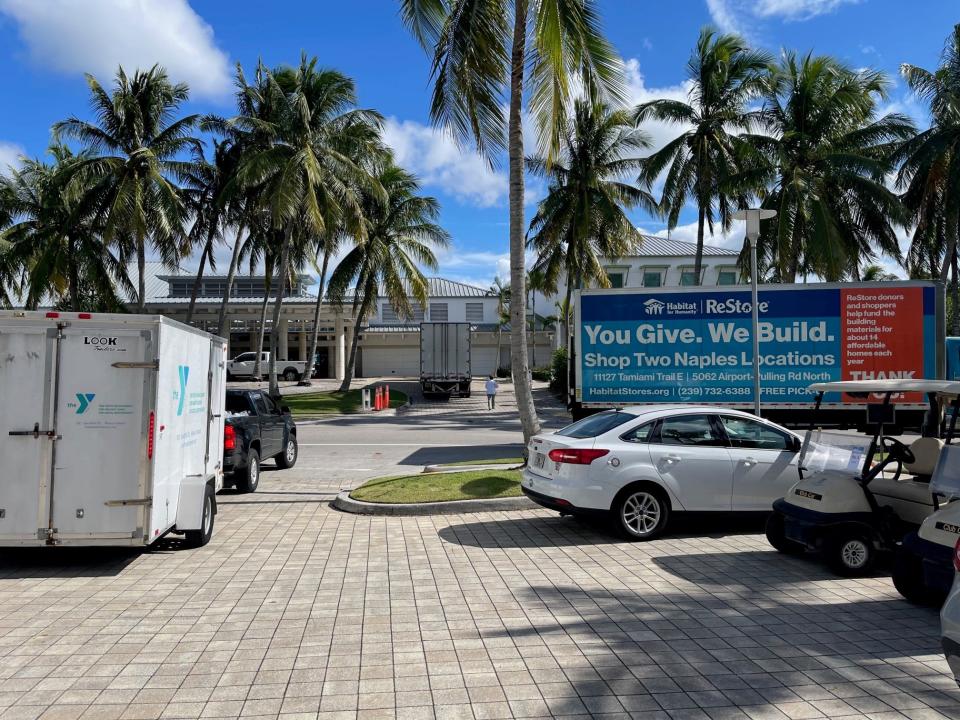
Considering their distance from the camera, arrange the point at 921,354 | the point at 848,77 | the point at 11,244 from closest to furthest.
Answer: the point at 921,354 < the point at 848,77 < the point at 11,244

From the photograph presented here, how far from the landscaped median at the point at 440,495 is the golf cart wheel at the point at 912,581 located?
15.9 feet

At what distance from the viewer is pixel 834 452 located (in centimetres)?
739

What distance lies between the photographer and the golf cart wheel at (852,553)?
6.72m

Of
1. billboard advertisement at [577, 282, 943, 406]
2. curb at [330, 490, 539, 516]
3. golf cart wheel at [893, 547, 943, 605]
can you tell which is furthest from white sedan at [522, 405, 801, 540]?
billboard advertisement at [577, 282, 943, 406]

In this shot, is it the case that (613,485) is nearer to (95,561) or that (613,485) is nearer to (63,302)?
(95,561)

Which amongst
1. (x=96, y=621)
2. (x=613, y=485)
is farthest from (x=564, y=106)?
(x=96, y=621)

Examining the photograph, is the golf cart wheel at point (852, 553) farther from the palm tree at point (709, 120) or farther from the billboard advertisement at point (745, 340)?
the palm tree at point (709, 120)

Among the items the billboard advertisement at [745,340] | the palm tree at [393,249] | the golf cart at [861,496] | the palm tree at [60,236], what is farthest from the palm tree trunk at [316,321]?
the golf cart at [861,496]

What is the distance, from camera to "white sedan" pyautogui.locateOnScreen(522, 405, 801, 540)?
809cm

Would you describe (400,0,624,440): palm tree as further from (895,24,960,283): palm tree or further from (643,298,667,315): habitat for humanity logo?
(895,24,960,283): palm tree

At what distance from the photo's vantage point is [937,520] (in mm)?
5461

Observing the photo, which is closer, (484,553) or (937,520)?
(937,520)

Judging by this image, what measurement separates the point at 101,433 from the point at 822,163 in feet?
86.9

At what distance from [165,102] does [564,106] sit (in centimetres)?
2270
